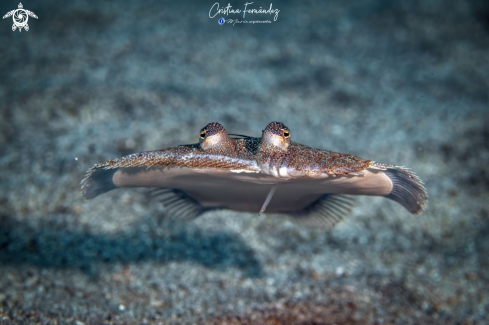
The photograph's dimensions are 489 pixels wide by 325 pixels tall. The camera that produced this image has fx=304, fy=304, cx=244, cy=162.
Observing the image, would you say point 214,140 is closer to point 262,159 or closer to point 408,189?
point 262,159

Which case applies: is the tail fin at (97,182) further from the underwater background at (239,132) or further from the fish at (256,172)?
the underwater background at (239,132)

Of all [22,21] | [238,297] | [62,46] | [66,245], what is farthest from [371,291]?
[22,21]

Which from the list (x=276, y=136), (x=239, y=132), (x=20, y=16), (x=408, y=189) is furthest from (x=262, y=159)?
(x=20, y=16)

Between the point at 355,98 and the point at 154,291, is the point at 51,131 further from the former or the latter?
the point at 355,98

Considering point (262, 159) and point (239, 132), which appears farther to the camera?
point (239, 132)

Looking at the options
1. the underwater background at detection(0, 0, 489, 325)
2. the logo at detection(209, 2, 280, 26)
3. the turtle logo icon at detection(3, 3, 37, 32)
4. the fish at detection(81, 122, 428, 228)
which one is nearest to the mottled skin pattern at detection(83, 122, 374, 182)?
the fish at detection(81, 122, 428, 228)

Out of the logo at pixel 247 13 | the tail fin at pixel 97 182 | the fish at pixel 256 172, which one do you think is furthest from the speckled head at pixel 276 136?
the logo at pixel 247 13
